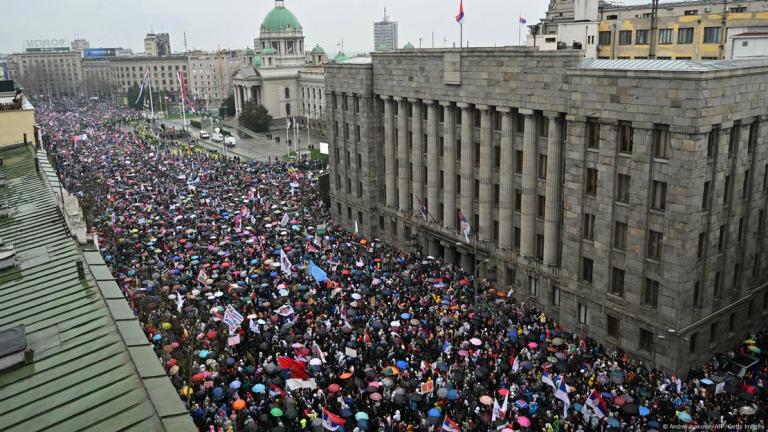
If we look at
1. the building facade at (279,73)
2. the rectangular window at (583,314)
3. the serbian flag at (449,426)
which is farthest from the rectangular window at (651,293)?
the building facade at (279,73)

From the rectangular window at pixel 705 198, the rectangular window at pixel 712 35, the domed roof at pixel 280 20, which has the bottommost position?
the rectangular window at pixel 705 198

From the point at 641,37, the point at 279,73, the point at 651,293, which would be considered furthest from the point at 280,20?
the point at 651,293

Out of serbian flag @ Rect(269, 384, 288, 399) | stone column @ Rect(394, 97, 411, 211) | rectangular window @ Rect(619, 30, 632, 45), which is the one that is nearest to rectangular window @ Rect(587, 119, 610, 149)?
stone column @ Rect(394, 97, 411, 211)

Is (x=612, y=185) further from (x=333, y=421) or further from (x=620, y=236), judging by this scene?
(x=333, y=421)

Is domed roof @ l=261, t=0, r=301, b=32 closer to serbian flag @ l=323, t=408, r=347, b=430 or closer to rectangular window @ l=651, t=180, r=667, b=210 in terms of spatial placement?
rectangular window @ l=651, t=180, r=667, b=210

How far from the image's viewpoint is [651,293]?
3716 cm

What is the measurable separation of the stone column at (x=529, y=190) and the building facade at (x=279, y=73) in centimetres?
12026

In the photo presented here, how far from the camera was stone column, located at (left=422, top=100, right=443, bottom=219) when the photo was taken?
2133 inches

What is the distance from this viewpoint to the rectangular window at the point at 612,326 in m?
39.3

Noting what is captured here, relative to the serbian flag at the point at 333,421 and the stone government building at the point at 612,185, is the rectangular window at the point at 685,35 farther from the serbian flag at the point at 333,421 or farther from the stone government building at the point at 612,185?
the serbian flag at the point at 333,421

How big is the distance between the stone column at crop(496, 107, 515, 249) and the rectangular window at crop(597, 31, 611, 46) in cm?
2156

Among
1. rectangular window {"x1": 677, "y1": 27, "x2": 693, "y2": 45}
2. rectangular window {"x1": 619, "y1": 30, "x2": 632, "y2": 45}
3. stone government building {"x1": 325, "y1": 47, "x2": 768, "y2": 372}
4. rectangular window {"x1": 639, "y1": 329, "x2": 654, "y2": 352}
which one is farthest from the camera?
rectangular window {"x1": 619, "y1": 30, "x2": 632, "y2": 45}

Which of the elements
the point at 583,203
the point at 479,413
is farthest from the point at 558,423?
the point at 583,203

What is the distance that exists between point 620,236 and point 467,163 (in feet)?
50.8
